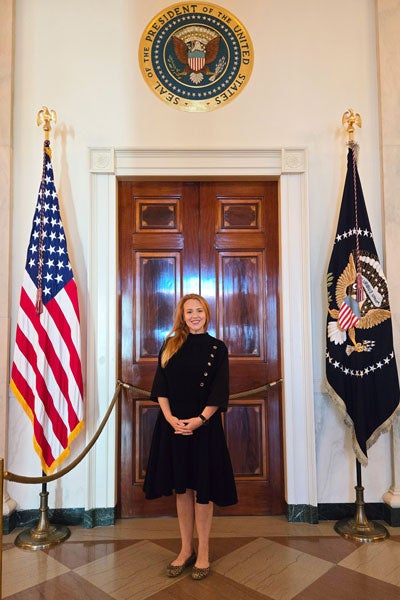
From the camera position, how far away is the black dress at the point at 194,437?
255 cm

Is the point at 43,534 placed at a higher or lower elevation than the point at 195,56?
lower

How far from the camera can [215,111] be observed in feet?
11.9

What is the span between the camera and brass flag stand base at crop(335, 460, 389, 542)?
3.10 meters

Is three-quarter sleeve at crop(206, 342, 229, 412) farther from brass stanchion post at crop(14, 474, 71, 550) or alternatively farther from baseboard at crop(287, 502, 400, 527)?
brass stanchion post at crop(14, 474, 71, 550)

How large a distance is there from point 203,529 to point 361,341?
174 centimetres

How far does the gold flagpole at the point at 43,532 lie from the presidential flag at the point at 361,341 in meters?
2.24

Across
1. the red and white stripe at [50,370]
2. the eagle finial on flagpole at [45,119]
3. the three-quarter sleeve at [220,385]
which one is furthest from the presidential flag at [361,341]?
the eagle finial on flagpole at [45,119]

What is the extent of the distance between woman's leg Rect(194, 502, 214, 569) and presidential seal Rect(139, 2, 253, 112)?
299 centimetres

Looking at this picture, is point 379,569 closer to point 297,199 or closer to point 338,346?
point 338,346

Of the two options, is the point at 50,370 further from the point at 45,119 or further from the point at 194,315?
the point at 45,119

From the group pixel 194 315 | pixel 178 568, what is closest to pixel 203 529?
pixel 178 568

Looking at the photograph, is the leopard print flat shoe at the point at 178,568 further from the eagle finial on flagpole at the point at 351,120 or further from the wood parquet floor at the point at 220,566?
the eagle finial on flagpole at the point at 351,120

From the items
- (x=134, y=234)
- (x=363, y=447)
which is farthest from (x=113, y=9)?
(x=363, y=447)

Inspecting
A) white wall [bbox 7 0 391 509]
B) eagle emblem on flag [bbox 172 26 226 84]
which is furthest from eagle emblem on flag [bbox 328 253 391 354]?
eagle emblem on flag [bbox 172 26 226 84]
